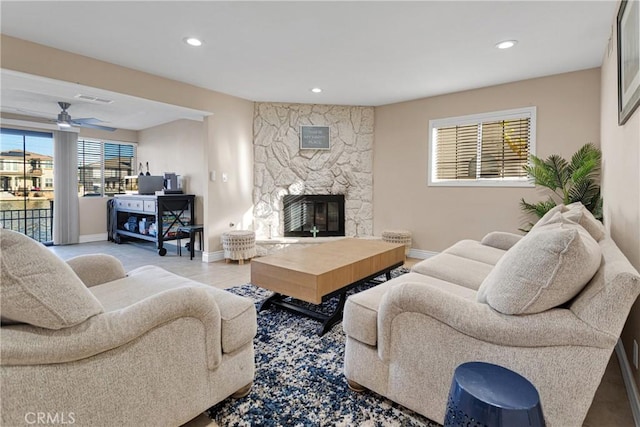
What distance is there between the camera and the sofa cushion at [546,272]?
44.5 inches

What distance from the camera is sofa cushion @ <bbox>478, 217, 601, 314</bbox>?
113 centimetres

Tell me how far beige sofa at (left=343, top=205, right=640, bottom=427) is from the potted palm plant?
7.16ft

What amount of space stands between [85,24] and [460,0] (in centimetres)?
295

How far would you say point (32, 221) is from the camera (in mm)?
5730

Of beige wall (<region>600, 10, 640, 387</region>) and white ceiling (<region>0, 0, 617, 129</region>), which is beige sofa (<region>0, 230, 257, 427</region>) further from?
white ceiling (<region>0, 0, 617, 129</region>)

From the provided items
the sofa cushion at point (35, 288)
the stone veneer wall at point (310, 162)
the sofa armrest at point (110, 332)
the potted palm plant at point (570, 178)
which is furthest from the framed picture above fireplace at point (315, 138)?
the sofa cushion at point (35, 288)

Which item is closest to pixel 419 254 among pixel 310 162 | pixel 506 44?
pixel 310 162

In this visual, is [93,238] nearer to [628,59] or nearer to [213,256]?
[213,256]

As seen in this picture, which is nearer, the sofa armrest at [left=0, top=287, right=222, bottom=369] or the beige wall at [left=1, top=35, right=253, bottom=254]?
the sofa armrest at [left=0, top=287, right=222, bottom=369]

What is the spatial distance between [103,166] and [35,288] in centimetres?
670

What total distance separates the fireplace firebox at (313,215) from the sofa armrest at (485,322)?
367 cm

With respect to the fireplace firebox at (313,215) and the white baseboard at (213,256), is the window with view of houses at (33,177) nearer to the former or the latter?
the white baseboard at (213,256)

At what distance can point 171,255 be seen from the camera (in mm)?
5137

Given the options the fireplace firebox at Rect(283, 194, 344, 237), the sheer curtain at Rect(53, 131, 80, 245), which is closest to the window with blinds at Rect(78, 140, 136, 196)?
the sheer curtain at Rect(53, 131, 80, 245)
